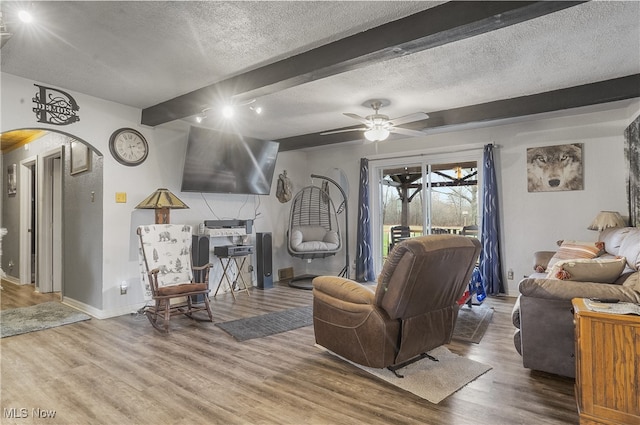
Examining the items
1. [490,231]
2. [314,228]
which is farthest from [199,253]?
[490,231]

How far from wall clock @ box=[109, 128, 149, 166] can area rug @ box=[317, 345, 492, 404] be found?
3528 millimetres

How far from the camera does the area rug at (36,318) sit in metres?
3.78

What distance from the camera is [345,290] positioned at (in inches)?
110

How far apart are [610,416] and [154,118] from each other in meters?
4.92

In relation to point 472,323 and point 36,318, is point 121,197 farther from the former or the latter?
point 472,323

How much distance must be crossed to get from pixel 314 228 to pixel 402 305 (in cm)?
435

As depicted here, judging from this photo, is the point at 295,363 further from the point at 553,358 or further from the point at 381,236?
the point at 381,236

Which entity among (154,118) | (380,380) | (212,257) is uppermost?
(154,118)

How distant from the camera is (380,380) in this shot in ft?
8.41

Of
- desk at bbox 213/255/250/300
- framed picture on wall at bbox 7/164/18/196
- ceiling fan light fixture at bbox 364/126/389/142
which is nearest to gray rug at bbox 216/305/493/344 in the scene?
desk at bbox 213/255/250/300

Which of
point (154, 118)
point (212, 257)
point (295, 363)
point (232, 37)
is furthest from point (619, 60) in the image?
point (212, 257)

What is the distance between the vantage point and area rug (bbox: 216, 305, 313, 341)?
3598mm

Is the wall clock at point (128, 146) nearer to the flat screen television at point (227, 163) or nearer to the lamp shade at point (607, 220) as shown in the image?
the flat screen television at point (227, 163)

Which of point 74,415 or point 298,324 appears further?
point 298,324
